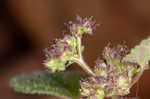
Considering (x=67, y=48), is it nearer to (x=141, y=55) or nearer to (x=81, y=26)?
(x=81, y=26)

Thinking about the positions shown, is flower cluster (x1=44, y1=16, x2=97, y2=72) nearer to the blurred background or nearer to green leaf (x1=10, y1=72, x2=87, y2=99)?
green leaf (x1=10, y1=72, x2=87, y2=99)

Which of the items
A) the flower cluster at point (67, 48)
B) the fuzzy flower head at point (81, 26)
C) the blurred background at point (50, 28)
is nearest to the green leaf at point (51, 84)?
the flower cluster at point (67, 48)

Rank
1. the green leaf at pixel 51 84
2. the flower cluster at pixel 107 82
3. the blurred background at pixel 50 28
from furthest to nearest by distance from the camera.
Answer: the blurred background at pixel 50 28, the green leaf at pixel 51 84, the flower cluster at pixel 107 82

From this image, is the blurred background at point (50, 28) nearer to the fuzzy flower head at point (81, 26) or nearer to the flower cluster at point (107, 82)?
the fuzzy flower head at point (81, 26)

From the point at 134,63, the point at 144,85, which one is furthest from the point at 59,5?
the point at 134,63

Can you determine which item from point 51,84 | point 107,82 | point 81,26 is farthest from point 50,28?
point 107,82

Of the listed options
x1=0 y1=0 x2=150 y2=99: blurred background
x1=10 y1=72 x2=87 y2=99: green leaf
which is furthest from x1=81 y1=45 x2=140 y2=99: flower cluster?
x1=0 y1=0 x2=150 y2=99: blurred background

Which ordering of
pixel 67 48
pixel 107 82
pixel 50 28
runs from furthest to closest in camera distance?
pixel 50 28, pixel 67 48, pixel 107 82
